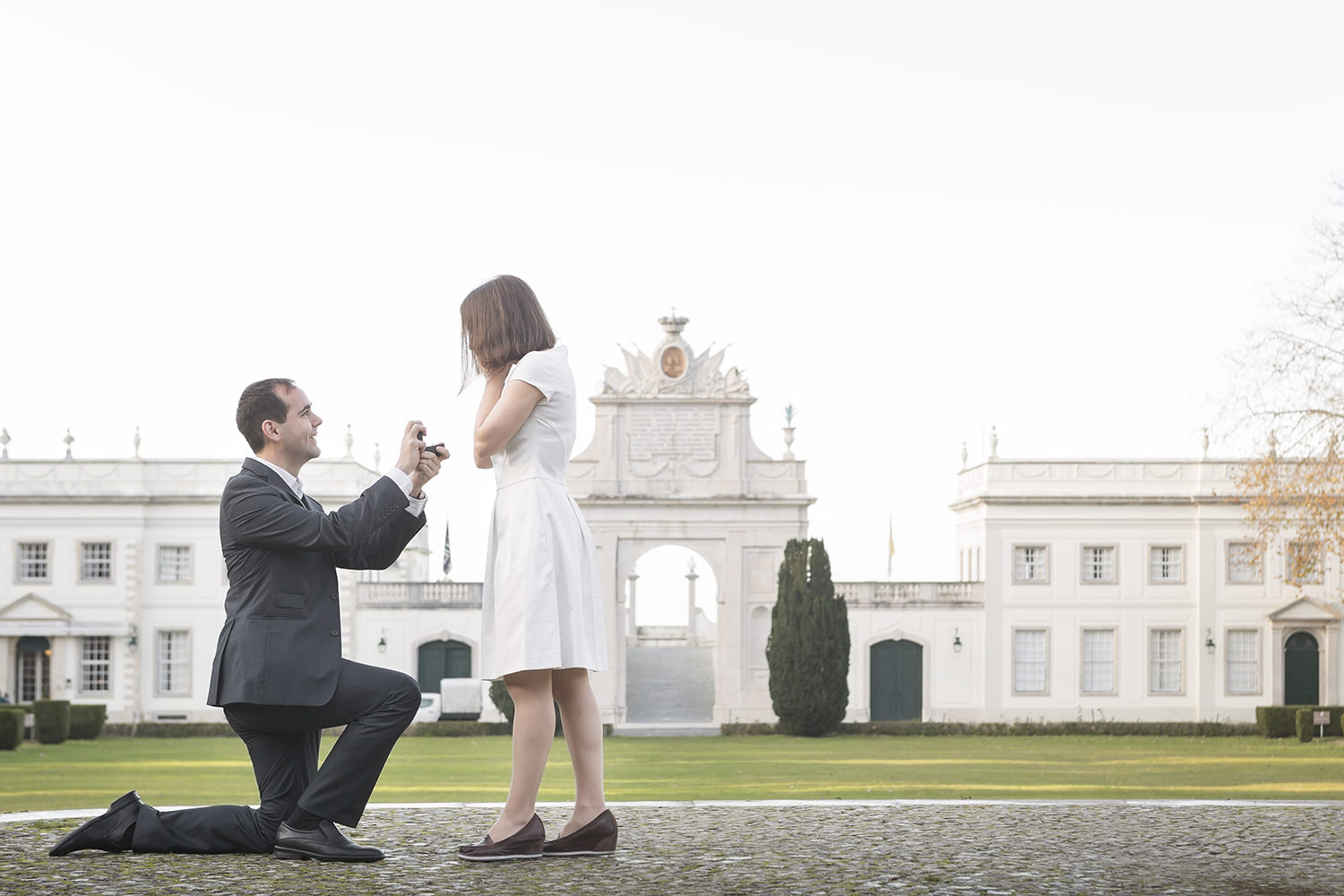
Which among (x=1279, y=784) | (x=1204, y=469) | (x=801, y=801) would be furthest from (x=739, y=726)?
(x=801, y=801)

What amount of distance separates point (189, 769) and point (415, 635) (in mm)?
18035

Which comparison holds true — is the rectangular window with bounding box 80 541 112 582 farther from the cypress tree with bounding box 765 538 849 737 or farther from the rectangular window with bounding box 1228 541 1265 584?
the rectangular window with bounding box 1228 541 1265 584

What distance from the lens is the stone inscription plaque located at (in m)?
38.2

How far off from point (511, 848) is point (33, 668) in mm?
37619

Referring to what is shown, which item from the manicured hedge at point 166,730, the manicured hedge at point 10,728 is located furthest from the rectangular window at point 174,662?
the manicured hedge at point 10,728

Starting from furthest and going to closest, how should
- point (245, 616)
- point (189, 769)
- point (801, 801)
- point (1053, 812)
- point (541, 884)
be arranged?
point (189, 769)
point (801, 801)
point (1053, 812)
point (245, 616)
point (541, 884)

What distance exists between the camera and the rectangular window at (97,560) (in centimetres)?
3925

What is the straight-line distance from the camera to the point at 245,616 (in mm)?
5070

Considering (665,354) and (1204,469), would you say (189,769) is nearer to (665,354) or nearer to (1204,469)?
(665,354)

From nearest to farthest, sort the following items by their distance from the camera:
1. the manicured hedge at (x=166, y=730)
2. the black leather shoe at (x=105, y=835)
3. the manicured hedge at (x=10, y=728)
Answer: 1. the black leather shoe at (x=105, y=835)
2. the manicured hedge at (x=10, y=728)
3. the manicured hedge at (x=166, y=730)

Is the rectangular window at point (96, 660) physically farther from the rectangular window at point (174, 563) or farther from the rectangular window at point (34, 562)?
the rectangular window at point (174, 563)

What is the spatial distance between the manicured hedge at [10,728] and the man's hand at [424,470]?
26.1m

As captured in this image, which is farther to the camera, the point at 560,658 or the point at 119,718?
Result: the point at 119,718

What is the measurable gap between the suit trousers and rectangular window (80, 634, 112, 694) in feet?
119
